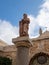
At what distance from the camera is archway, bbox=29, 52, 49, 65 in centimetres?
1627

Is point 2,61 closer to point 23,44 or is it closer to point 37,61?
point 37,61

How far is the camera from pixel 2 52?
18078 mm

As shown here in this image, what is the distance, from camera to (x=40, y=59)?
1648cm

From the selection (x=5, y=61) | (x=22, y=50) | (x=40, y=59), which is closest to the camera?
(x=22, y=50)

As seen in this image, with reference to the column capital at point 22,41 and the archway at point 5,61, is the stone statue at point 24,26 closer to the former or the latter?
the column capital at point 22,41

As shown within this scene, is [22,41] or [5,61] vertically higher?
[22,41]

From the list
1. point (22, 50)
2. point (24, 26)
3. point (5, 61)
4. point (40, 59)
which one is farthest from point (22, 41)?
point (5, 61)

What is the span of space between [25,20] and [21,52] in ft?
4.66

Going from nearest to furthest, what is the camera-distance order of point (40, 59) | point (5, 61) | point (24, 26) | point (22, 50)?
point (22, 50) → point (24, 26) → point (40, 59) → point (5, 61)

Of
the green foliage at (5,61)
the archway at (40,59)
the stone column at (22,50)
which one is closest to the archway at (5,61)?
the green foliage at (5,61)

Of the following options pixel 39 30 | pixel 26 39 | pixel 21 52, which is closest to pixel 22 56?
pixel 21 52

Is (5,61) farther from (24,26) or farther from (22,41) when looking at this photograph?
(22,41)

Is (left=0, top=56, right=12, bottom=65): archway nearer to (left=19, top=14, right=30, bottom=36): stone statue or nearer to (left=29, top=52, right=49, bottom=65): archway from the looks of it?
(left=29, top=52, right=49, bottom=65): archway

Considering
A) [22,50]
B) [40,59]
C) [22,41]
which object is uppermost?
[22,41]
